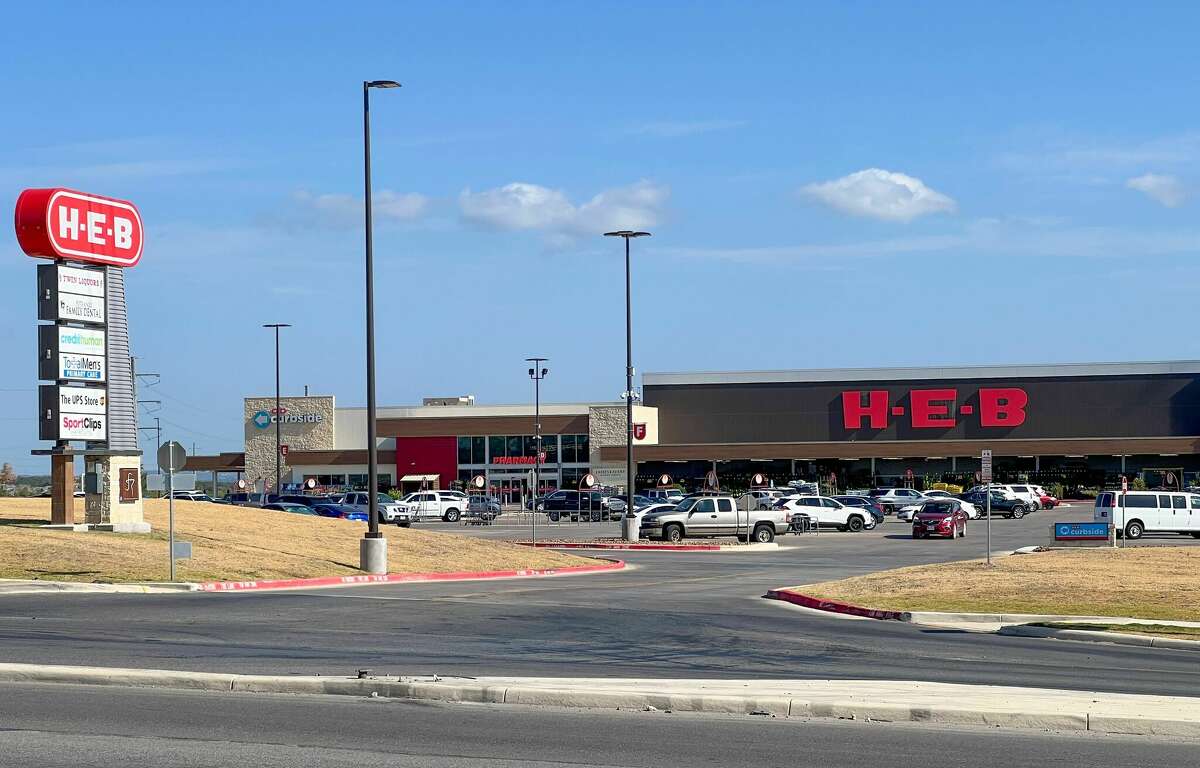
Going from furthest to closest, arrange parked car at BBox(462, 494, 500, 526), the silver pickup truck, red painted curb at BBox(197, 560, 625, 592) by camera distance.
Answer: parked car at BBox(462, 494, 500, 526) < the silver pickup truck < red painted curb at BBox(197, 560, 625, 592)

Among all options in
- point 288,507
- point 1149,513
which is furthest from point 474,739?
point 288,507

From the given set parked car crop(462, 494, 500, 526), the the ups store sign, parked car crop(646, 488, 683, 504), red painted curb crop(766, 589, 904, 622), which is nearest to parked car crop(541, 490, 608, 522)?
parked car crop(462, 494, 500, 526)

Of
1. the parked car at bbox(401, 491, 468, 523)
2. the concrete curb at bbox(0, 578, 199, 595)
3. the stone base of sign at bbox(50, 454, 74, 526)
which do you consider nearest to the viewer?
the concrete curb at bbox(0, 578, 199, 595)

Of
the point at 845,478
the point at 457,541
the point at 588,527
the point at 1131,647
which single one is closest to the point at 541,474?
the point at 845,478

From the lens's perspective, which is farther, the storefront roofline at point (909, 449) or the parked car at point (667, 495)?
the storefront roofline at point (909, 449)

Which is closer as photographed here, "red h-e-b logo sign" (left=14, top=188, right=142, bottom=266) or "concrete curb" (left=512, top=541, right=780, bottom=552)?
"red h-e-b logo sign" (left=14, top=188, right=142, bottom=266)

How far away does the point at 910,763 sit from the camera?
10.3 metres

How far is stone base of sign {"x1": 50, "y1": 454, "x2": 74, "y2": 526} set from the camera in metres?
35.0

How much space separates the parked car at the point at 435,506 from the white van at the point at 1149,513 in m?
34.4

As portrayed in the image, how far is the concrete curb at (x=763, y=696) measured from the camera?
470 inches

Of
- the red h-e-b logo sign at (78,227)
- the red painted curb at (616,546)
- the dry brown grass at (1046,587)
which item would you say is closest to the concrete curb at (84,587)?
the red h-e-b logo sign at (78,227)

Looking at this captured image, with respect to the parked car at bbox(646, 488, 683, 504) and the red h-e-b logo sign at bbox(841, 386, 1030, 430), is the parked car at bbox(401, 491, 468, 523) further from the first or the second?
the red h-e-b logo sign at bbox(841, 386, 1030, 430)

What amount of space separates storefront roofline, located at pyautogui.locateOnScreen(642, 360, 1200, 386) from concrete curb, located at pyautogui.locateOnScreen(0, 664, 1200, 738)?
Result: 3404 inches

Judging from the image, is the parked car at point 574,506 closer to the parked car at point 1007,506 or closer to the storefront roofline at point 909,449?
the parked car at point 1007,506
